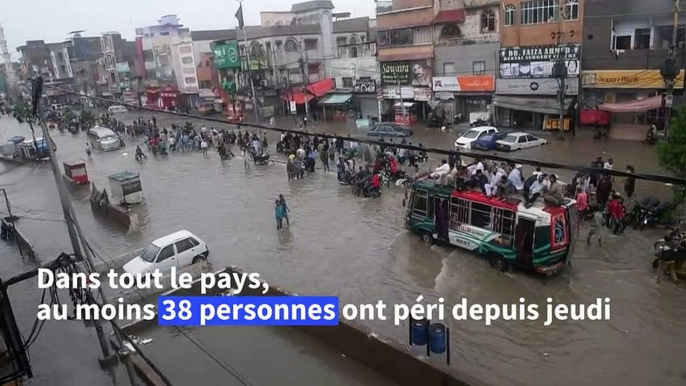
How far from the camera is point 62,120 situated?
56219mm

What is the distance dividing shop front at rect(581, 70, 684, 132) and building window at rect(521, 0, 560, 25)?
3463 millimetres

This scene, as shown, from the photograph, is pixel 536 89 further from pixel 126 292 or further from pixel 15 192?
pixel 15 192

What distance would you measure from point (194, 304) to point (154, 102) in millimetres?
62593

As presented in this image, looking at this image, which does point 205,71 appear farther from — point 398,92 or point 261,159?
point 261,159

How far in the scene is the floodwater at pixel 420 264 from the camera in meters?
9.81

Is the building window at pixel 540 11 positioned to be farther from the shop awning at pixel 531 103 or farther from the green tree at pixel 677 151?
the green tree at pixel 677 151

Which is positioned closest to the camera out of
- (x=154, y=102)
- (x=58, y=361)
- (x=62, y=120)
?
(x=58, y=361)

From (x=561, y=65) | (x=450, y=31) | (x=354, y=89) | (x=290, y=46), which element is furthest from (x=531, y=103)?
(x=290, y=46)

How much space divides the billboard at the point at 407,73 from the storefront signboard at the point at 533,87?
5.53 metres

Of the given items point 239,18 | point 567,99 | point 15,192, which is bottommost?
point 15,192

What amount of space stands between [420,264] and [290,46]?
3758 cm

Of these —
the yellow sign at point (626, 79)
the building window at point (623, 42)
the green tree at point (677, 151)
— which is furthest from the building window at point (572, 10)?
the green tree at point (677, 151)

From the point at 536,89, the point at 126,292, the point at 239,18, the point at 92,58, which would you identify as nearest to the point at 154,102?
the point at 92,58

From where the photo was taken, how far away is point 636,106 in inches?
1019
